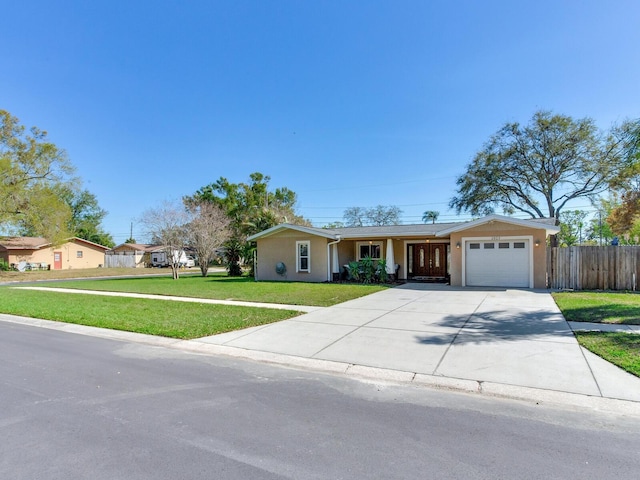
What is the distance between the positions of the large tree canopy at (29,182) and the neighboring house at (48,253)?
5225mm

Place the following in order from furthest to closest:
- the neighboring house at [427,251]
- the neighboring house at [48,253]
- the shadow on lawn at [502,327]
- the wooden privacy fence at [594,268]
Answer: the neighboring house at [48,253], the neighboring house at [427,251], the wooden privacy fence at [594,268], the shadow on lawn at [502,327]

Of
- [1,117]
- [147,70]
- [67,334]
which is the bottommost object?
[67,334]

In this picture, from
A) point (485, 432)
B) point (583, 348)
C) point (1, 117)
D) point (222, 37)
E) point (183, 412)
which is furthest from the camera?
point (1, 117)

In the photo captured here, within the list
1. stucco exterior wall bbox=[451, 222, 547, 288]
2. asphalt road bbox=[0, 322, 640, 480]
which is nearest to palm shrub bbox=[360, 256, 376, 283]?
stucco exterior wall bbox=[451, 222, 547, 288]

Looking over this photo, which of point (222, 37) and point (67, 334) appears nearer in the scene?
point (67, 334)

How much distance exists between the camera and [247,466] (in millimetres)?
2875

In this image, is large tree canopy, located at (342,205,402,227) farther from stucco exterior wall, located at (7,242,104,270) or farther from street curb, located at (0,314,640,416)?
street curb, located at (0,314,640,416)

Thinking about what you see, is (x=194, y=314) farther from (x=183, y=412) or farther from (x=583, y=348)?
(x=583, y=348)

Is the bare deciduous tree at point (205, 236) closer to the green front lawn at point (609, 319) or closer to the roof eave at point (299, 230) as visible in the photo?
the roof eave at point (299, 230)

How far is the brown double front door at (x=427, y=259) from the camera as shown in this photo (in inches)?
832

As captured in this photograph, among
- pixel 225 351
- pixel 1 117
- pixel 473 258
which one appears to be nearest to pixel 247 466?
pixel 225 351

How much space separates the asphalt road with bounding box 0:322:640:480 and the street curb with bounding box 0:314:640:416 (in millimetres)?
201

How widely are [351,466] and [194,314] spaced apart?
25.5 ft

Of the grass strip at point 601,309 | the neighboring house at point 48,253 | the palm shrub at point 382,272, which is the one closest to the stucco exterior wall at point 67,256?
the neighboring house at point 48,253
